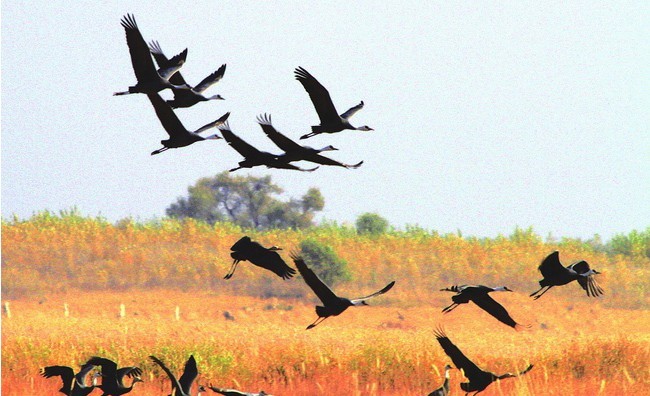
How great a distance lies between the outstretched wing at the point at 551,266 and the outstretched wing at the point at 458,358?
783 millimetres

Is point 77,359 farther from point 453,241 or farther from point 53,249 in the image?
point 453,241

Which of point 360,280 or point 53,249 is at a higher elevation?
point 53,249

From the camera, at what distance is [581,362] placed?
42.0ft

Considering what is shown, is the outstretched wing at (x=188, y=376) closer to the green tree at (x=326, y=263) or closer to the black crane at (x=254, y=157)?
the black crane at (x=254, y=157)

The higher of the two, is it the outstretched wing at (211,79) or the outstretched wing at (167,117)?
the outstretched wing at (211,79)

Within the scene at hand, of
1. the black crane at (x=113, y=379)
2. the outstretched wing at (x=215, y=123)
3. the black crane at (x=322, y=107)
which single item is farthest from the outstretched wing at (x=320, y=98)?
the black crane at (x=113, y=379)

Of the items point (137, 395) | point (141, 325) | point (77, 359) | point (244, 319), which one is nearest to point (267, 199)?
point (244, 319)

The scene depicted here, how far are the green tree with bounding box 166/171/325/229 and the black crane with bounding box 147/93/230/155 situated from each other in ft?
117

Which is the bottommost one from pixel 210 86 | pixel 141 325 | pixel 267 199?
pixel 141 325

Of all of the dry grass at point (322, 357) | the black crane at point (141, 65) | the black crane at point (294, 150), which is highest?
the black crane at point (141, 65)

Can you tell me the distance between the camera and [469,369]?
6180 millimetres

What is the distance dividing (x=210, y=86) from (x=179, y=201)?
123 feet

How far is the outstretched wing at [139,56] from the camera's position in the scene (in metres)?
5.86

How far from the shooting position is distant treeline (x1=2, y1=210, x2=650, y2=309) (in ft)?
94.0
